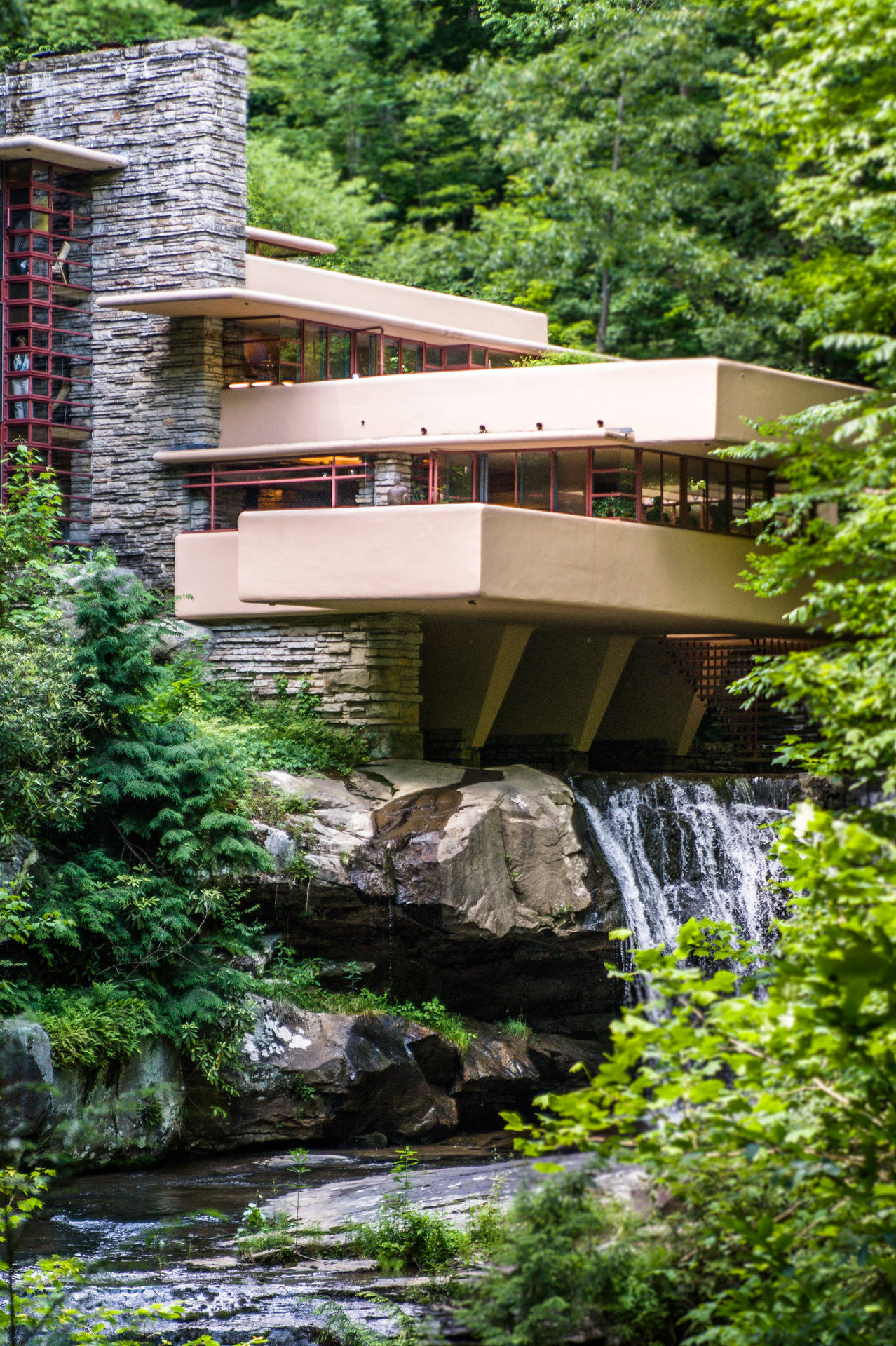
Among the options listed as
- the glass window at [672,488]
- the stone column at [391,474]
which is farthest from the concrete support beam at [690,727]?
the stone column at [391,474]

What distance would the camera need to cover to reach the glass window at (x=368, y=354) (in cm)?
2653

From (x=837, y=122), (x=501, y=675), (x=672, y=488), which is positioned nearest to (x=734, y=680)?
(x=672, y=488)

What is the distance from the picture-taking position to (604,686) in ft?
80.9

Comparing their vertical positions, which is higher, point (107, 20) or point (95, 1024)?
point (107, 20)

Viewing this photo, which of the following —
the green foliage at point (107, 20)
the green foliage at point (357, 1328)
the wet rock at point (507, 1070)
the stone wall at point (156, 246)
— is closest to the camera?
the green foliage at point (357, 1328)

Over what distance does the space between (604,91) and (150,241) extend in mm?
14407

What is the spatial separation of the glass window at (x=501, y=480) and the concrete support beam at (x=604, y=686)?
11.2ft

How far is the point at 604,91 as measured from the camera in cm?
3522

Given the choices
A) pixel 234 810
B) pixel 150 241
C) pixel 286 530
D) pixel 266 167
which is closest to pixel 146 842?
pixel 234 810

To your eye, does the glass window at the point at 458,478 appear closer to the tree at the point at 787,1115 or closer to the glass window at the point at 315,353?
the glass window at the point at 315,353

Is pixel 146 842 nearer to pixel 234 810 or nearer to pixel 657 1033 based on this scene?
pixel 234 810

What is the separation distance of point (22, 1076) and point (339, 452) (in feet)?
38.4

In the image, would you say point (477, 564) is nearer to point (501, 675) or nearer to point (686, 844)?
point (501, 675)

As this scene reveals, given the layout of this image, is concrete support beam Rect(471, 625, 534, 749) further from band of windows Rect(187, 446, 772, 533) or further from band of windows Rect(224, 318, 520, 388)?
band of windows Rect(224, 318, 520, 388)
